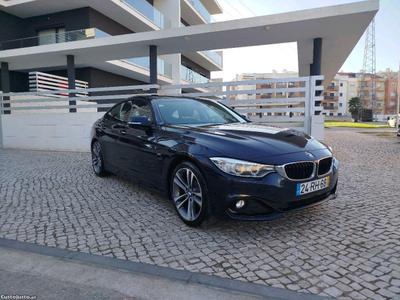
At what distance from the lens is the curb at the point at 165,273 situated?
7.13 ft

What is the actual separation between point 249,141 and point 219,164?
1.60ft

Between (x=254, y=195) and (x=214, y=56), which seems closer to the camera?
(x=254, y=195)

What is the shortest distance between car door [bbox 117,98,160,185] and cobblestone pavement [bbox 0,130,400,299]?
0.50 m

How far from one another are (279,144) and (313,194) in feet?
2.13

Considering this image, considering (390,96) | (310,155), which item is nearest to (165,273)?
(310,155)

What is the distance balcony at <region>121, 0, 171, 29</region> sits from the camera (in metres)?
21.0

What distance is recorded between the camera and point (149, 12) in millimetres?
22828

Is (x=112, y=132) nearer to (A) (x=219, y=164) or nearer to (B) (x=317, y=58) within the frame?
(A) (x=219, y=164)

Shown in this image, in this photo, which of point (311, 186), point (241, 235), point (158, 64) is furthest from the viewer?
point (158, 64)

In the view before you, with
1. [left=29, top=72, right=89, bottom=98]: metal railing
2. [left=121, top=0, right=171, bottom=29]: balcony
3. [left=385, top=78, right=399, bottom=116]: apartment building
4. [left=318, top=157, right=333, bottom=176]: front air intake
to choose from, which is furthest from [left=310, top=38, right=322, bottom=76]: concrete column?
[left=385, top=78, right=399, bottom=116]: apartment building

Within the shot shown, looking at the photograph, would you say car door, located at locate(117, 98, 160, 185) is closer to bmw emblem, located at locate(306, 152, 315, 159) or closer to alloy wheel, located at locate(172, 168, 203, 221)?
alloy wheel, located at locate(172, 168, 203, 221)

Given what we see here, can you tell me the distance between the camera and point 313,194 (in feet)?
10.3

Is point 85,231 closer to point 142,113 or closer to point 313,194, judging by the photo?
point 142,113

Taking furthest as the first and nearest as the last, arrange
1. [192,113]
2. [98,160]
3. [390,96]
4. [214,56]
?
[390,96] < [214,56] < [98,160] < [192,113]
